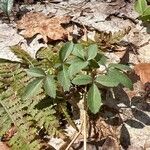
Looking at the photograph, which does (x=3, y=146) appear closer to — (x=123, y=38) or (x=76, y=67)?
(x=76, y=67)

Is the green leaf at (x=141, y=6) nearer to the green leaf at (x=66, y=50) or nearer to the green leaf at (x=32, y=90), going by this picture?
the green leaf at (x=66, y=50)

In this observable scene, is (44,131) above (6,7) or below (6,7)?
below

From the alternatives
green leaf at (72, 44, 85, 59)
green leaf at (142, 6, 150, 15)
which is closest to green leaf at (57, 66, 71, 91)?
green leaf at (72, 44, 85, 59)

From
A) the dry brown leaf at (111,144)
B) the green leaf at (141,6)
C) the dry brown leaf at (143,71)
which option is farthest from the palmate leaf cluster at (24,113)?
the green leaf at (141,6)

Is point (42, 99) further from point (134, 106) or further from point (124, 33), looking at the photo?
point (124, 33)

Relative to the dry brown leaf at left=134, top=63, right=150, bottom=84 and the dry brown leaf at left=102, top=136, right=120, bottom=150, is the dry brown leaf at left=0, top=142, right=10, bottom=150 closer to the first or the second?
the dry brown leaf at left=102, top=136, right=120, bottom=150

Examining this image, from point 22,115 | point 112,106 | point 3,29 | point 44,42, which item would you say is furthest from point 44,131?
point 3,29
